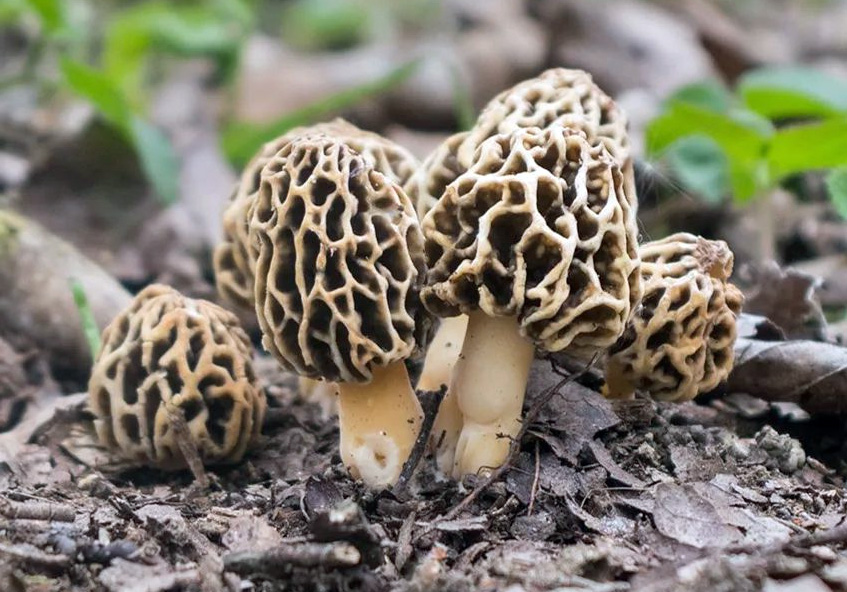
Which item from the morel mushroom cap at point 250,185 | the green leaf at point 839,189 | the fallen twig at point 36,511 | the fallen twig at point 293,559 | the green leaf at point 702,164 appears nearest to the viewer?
the fallen twig at point 293,559

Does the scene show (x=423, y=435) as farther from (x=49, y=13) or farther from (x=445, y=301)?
(x=49, y=13)

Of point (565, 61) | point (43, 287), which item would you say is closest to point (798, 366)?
point (43, 287)

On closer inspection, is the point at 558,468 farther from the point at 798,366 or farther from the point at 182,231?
the point at 182,231

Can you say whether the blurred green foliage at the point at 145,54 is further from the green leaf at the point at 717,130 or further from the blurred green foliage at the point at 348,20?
the green leaf at the point at 717,130

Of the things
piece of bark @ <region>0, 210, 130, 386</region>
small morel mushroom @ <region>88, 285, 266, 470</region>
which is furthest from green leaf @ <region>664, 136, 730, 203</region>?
piece of bark @ <region>0, 210, 130, 386</region>

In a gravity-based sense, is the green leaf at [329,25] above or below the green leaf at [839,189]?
above

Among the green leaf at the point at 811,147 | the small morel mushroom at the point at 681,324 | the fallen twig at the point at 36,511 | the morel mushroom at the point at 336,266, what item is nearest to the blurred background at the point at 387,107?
the green leaf at the point at 811,147
